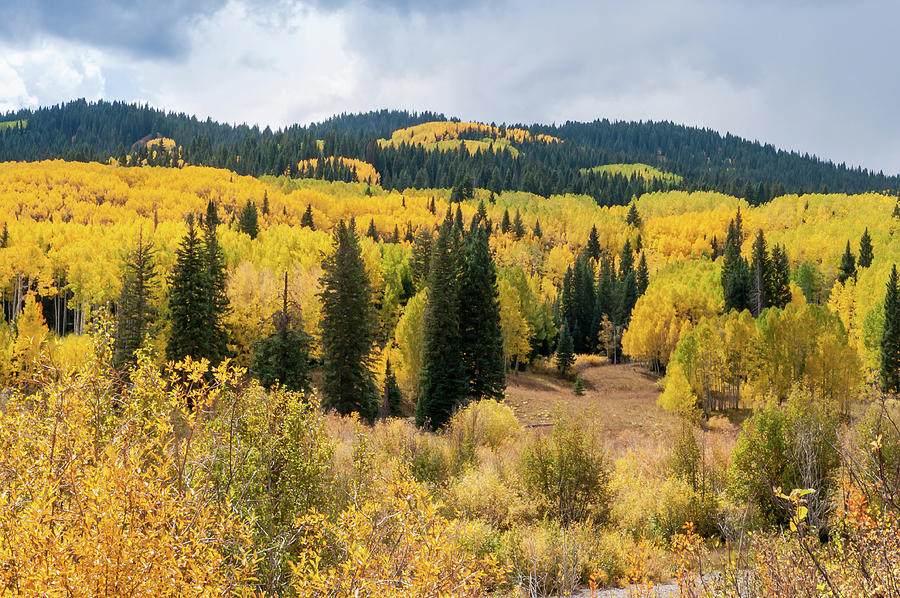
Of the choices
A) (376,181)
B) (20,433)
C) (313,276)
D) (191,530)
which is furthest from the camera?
(376,181)

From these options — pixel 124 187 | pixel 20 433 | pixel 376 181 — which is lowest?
pixel 20 433

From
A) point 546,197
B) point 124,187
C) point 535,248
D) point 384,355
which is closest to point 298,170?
point 124,187

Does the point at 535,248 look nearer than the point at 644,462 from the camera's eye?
No

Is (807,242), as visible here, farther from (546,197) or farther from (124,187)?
(124,187)

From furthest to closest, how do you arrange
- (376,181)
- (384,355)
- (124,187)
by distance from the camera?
(376,181) < (124,187) < (384,355)

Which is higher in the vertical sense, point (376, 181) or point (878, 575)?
point (376, 181)

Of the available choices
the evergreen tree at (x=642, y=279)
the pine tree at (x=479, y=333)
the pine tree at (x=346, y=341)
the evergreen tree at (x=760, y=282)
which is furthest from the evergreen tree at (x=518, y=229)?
the pine tree at (x=346, y=341)

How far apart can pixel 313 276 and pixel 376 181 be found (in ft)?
465

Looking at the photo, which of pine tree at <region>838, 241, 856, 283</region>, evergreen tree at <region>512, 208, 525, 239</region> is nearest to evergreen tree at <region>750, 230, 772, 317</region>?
pine tree at <region>838, 241, 856, 283</region>

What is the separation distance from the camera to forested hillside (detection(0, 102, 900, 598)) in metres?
5.00

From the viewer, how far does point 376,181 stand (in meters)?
196

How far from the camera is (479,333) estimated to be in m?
36.2

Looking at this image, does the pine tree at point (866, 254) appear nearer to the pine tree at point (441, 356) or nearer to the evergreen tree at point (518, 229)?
the evergreen tree at point (518, 229)

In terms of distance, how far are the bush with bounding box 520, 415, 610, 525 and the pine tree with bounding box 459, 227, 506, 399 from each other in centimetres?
1734
